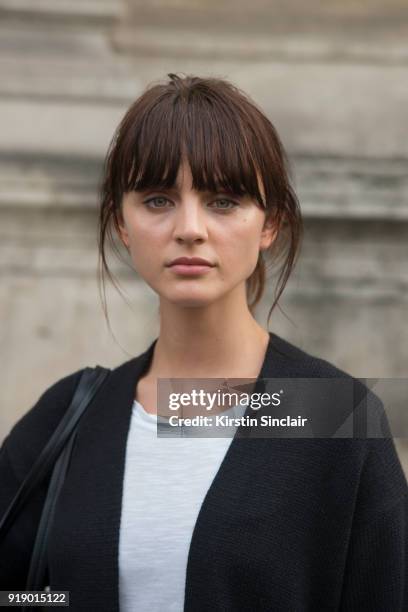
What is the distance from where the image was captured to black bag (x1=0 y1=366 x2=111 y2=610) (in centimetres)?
229

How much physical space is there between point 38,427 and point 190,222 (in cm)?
65

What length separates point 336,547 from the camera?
208 centimetres

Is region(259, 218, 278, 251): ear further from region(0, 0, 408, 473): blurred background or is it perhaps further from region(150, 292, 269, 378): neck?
region(0, 0, 408, 473): blurred background

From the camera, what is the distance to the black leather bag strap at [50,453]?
2.33 meters

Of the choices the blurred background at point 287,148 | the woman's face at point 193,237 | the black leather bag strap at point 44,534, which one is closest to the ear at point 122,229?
the woman's face at point 193,237

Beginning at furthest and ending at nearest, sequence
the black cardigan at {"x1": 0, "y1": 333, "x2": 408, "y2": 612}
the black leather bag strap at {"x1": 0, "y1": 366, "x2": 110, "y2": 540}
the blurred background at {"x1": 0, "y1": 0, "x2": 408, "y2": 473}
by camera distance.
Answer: the blurred background at {"x1": 0, "y1": 0, "x2": 408, "y2": 473}, the black leather bag strap at {"x1": 0, "y1": 366, "x2": 110, "y2": 540}, the black cardigan at {"x1": 0, "y1": 333, "x2": 408, "y2": 612}

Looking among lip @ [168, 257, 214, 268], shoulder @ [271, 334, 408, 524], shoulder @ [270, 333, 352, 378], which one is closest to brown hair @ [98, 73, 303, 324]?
lip @ [168, 257, 214, 268]

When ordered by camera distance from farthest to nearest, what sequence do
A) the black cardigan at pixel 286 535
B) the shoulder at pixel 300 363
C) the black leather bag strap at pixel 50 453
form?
the black leather bag strap at pixel 50 453, the shoulder at pixel 300 363, the black cardigan at pixel 286 535

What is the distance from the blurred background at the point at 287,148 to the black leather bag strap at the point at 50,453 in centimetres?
145

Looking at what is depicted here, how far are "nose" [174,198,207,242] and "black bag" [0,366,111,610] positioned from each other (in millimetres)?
503

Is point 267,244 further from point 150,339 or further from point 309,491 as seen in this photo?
point 150,339

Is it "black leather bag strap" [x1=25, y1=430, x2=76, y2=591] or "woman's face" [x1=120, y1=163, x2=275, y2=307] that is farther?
"black leather bag strap" [x1=25, y1=430, x2=76, y2=591]

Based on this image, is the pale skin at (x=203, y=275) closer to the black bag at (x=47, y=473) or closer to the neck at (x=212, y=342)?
the neck at (x=212, y=342)

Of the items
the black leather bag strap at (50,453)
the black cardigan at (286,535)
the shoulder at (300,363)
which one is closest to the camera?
the black cardigan at (286,535)
